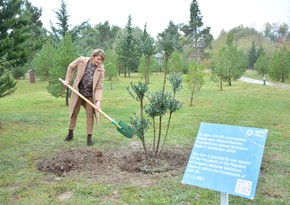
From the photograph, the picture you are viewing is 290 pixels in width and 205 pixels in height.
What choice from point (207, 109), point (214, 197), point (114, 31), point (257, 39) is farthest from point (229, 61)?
point (257, 39)

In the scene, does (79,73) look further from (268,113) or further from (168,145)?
(268,113)

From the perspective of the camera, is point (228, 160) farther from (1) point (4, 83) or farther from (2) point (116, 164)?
(1) point (4, 83)

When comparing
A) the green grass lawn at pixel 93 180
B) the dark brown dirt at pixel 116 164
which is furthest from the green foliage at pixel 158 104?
the green grass lawn at pixel 93 180

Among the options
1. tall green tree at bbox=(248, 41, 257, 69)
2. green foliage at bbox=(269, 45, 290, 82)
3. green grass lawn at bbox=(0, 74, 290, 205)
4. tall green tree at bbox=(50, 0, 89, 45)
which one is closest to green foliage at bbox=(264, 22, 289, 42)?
tall green tree at bbox=(248, 41, 257, 69)

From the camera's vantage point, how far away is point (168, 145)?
6.65 meters

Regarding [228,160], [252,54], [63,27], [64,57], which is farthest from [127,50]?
[228,160]

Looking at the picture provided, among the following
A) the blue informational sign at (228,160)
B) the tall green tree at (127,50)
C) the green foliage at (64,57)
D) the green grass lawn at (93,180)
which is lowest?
the green grass lawn at (93,180)

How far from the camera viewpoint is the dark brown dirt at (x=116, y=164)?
4746 millimetres

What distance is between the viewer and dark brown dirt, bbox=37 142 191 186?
15.6 feet

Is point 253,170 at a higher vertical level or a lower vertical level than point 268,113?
higher

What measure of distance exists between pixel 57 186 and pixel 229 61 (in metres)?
23.6

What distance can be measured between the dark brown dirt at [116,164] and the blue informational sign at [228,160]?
1498 mm

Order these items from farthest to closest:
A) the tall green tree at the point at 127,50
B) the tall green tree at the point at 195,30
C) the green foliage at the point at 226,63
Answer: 1. the tall green tree at the point at 195,30
2. the tall green tree at the point at 127,50
3. the green foliage at the point at 226,63

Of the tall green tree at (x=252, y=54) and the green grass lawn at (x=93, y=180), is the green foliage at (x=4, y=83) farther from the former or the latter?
the tall green tree at (x=252, y=54)
